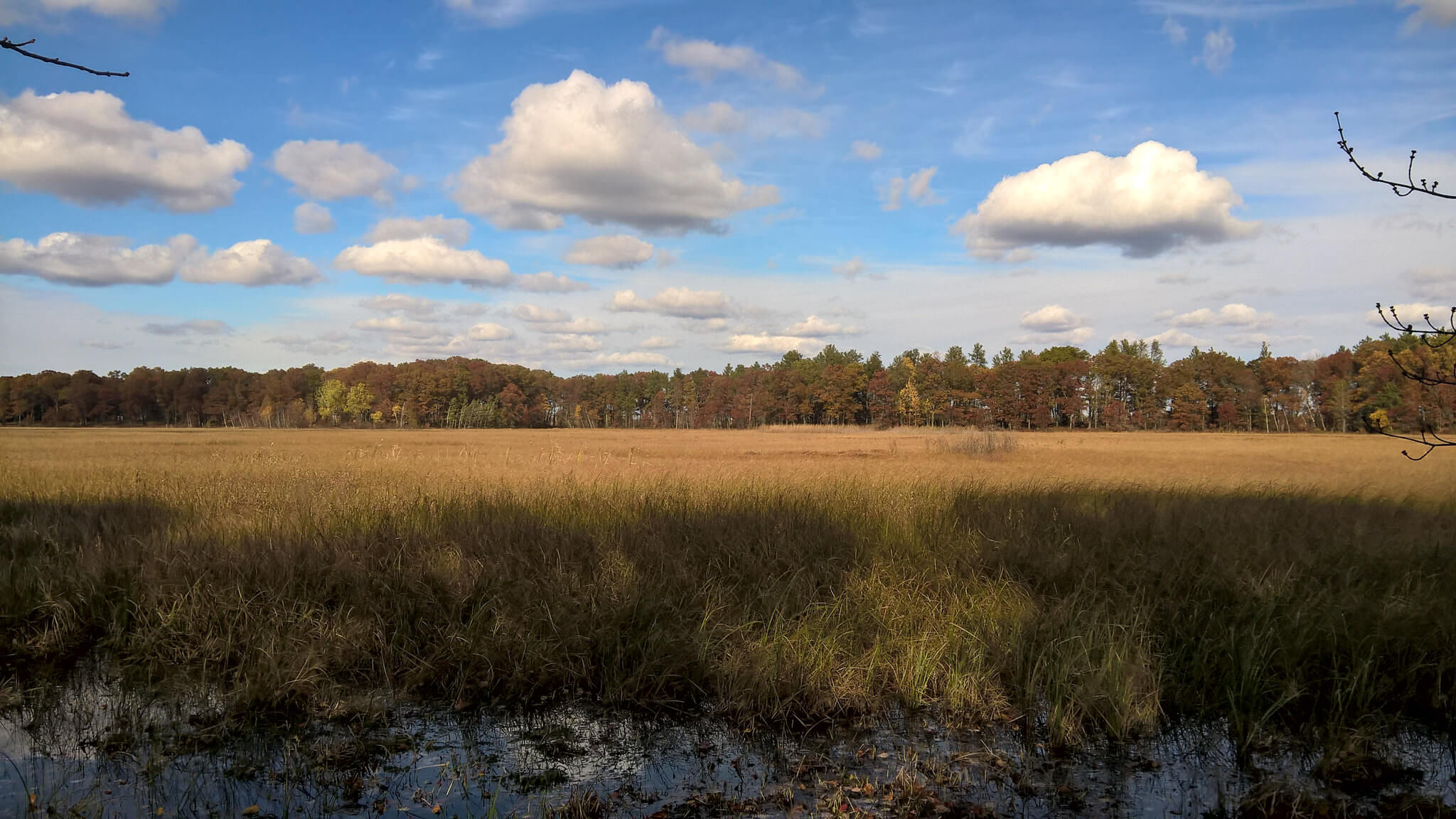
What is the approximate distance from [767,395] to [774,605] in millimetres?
127033

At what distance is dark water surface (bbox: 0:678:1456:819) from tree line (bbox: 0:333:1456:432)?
90387 millimetres

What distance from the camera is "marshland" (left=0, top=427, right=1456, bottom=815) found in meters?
4.66

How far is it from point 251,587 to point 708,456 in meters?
26.8

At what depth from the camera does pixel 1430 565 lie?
7.43 metres

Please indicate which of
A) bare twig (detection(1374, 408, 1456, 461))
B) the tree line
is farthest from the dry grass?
the tree line

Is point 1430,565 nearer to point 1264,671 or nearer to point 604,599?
point 1264,671

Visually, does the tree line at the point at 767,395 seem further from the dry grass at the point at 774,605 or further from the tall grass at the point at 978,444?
the dry grass at the point at 774,605

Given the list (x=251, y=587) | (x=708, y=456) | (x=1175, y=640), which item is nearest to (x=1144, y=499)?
(x=1175, y=640)

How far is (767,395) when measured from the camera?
436ft

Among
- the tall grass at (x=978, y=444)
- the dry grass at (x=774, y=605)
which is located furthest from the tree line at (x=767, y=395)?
the dry grass at (x=774, y=605)

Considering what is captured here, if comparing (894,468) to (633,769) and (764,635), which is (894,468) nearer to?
(764,635)

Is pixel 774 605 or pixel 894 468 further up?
pixel 774 605

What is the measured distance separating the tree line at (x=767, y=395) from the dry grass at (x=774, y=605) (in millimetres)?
87234

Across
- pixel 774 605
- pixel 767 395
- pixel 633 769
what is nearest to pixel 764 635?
pixel 774 605
